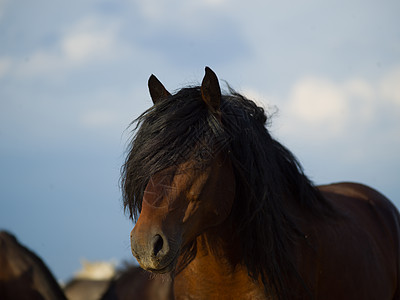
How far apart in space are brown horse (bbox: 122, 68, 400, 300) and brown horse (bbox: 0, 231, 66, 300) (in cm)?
285

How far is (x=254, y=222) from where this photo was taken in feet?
8.66

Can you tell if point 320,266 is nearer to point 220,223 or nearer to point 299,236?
point 299,236

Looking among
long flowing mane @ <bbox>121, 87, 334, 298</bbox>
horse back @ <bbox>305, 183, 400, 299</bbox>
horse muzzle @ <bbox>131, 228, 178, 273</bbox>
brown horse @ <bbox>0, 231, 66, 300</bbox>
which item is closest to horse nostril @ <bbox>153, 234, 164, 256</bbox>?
horse muzzle @ <bbox>131, 228, 178, 273</bbox>

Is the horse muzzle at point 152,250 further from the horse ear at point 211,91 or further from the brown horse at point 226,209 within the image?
the horse ear at point 211,91

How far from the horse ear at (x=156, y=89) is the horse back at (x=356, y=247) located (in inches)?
49.2

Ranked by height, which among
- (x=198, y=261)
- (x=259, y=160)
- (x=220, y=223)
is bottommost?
(x=198, y=261)

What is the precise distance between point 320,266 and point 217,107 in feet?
3.98

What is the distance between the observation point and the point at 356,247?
3336 mm

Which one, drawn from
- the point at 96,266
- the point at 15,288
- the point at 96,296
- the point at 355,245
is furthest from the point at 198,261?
the point at 96,266

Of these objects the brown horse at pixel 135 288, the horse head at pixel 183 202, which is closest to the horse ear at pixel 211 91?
the horse head at pixel 183 202

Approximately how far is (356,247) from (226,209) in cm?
130

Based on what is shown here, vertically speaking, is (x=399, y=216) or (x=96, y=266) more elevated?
(x=399, y=216)

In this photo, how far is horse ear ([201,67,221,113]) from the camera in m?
2.55

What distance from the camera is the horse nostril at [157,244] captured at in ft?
7.11
